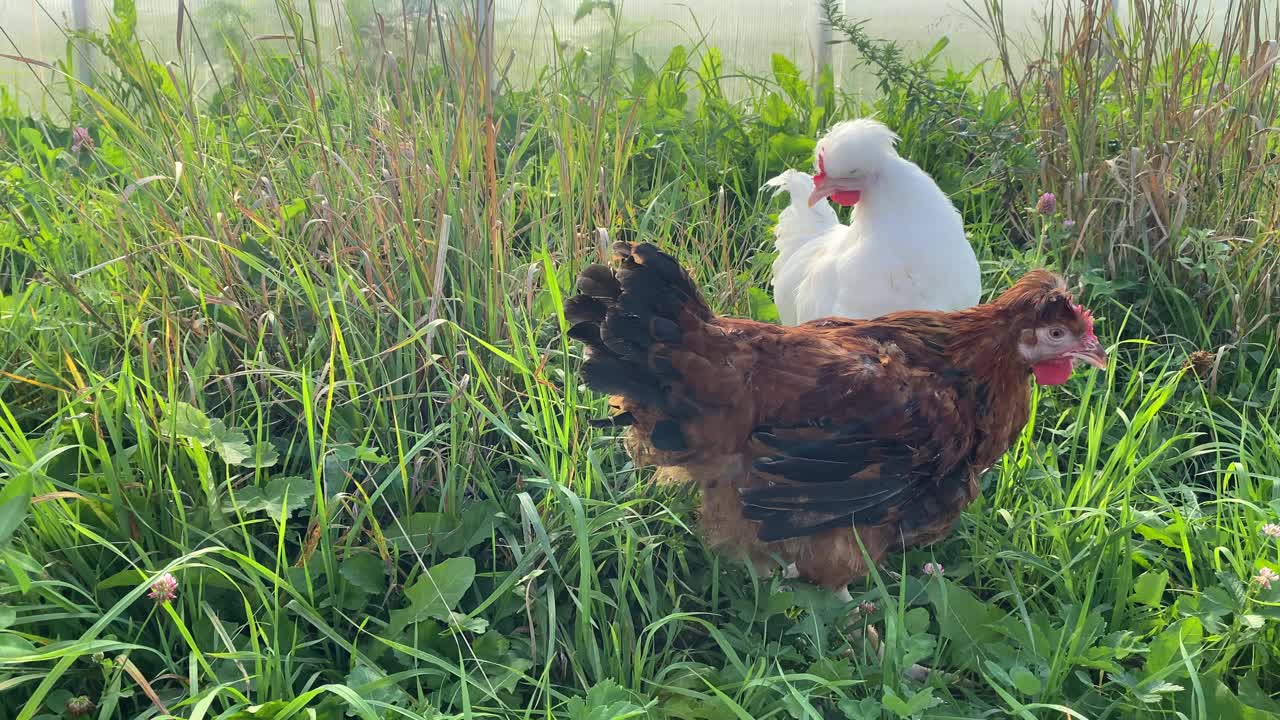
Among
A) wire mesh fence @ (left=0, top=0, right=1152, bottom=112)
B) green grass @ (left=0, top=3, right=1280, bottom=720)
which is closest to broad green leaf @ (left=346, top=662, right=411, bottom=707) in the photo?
green grass @ (left=0, top=3, right=1280, bottom=720)

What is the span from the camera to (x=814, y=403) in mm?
1871

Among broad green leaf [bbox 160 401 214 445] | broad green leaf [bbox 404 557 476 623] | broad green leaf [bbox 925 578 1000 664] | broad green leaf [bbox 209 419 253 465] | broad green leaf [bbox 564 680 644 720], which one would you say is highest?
broad green leaf [bbox 160 401 214 445]

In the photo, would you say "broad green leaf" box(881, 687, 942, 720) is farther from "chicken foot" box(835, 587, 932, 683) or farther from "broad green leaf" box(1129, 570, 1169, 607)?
"broad green leaf" box(1129, 570, 1169, 607)

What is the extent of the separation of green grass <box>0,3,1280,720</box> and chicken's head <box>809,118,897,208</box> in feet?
1.29

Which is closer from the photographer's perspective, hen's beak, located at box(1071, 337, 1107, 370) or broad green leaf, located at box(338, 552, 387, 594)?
broad green leaf, located at box(338, 552, 387, 594)

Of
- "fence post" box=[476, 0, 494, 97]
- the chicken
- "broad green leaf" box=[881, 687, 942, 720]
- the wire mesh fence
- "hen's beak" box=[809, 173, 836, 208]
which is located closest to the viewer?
"broad green leaf" box=[881, 687, 942, 720]

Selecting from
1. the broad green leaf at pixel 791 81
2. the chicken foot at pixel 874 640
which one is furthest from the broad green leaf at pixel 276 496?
the broad green leaf at pixel 791 81

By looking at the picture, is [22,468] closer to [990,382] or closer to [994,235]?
[990,382]

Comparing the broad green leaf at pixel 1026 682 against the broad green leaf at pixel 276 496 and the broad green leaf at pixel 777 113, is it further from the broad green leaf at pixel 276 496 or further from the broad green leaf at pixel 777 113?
the broad green leaf at pixel 777 113

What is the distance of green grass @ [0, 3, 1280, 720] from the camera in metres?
1.66

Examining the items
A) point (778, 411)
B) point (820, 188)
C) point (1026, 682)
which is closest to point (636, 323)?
point (778, 411)

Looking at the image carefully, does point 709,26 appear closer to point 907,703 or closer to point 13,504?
point 907,703

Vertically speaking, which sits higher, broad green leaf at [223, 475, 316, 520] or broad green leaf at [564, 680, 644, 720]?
broad green leaf at [223, 475, 316, 520]

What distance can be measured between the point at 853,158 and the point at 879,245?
0.28 metres
